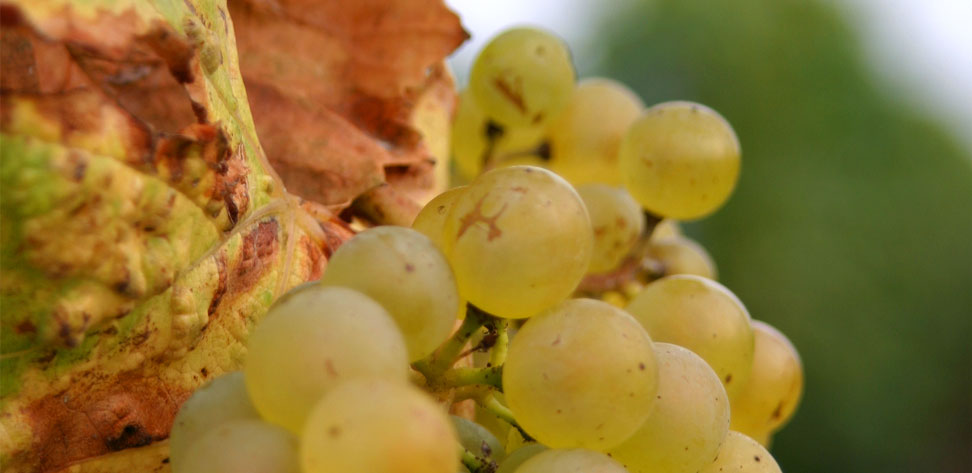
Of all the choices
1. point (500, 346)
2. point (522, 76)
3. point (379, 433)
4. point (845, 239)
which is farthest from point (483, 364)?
point (845, 239)

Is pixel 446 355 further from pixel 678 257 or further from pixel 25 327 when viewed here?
pixel 678 257

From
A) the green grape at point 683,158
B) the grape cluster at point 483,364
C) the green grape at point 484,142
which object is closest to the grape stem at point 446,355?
the grape cluster at point 483,364

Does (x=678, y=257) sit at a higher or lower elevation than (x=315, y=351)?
lower

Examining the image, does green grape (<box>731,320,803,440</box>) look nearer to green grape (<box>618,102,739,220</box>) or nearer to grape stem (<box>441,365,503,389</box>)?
green grape (<box>618,102,739,220</box>)

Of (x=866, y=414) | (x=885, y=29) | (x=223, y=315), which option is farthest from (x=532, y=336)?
(x=885, y=29)

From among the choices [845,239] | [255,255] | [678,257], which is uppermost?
[255,255]
